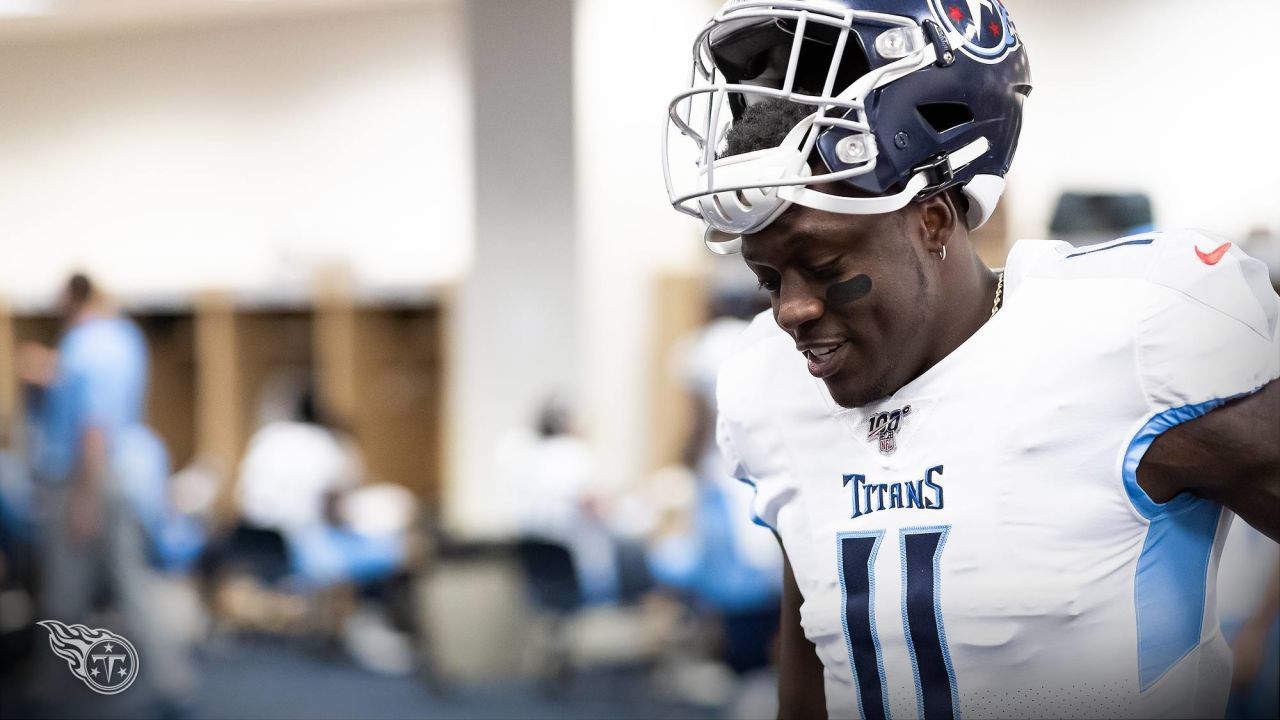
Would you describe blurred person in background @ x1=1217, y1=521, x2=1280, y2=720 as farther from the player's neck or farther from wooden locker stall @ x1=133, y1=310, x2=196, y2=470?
wooden locker stall @ x1=133, y1=310, x2=196, y2=470

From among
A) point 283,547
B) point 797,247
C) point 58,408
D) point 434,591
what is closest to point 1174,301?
point 797,247

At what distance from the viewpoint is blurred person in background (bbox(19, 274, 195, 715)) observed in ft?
8.89

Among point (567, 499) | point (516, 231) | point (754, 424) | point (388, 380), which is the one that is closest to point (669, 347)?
point (516, 231)

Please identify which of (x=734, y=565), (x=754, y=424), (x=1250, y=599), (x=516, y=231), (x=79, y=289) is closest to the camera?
(x=754, y=424)

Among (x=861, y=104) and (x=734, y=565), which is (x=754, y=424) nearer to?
(x=861, y=104)

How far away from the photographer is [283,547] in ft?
16.1

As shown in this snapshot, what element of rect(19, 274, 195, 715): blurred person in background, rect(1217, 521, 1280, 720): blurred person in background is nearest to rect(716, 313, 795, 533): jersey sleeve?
rect(1217, 521, 1280, 720): blurred person in background

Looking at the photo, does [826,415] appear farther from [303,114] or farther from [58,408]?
[303,114]

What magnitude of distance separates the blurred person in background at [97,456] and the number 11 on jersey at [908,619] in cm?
198

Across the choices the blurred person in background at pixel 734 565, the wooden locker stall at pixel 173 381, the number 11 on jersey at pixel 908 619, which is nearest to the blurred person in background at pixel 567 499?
the blurred person in background at pixel 734 565

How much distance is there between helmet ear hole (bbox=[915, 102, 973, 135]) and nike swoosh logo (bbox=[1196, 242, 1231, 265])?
200 mm

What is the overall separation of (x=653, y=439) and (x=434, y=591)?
127 cm

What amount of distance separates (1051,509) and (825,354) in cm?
21

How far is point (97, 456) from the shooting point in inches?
114
